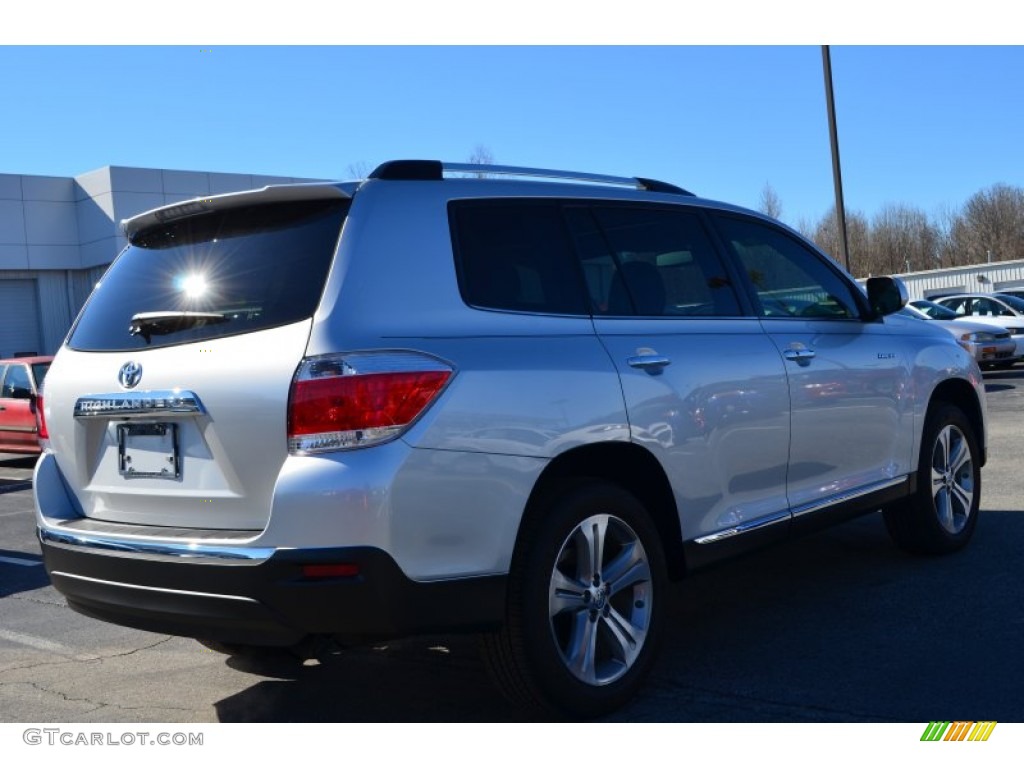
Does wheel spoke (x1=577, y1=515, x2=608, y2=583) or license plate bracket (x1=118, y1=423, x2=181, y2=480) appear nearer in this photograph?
license plate bracket (x1=118, y1=423, x2=181, y2=480)

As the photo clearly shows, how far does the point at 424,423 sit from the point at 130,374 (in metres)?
1.06

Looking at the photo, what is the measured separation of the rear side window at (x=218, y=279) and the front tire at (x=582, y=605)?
42.2 inches

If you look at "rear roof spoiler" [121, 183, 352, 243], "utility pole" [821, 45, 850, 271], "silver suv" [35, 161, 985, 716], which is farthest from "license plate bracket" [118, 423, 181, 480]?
"utility pole" [821, 45, 850, 271]

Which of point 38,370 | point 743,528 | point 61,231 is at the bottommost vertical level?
point 743,528

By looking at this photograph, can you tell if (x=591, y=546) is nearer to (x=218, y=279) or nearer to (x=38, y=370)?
(x=218, y=279)

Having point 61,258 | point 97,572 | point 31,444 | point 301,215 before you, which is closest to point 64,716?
point 97,572

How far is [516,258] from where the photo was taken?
404cm

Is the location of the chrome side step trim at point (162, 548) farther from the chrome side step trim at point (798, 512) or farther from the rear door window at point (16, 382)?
the rear door window at point (16, 382)

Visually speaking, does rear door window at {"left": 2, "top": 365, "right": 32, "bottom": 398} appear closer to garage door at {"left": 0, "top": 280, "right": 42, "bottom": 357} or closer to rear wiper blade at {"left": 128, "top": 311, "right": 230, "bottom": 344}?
rear wiper blade at {"left": 128, "top": 311, "right": 230, "bottom": 344}

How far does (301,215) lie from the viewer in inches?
147

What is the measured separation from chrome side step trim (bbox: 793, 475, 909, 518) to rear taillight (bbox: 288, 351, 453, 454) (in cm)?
223

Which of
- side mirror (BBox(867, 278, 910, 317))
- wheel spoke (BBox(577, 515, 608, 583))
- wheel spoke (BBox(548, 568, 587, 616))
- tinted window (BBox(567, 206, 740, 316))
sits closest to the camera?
wheel spoke (BBox(548, 568, 587, 616))

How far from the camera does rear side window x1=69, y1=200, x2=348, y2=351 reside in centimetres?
356

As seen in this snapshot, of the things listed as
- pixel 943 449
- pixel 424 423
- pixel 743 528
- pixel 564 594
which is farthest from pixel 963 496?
pixel 424 423
